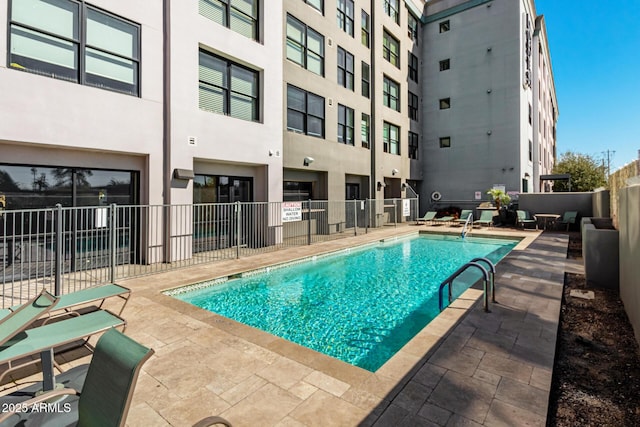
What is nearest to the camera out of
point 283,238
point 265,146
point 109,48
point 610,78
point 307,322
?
point 307,322

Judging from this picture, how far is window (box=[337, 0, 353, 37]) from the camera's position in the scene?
50.3 feet

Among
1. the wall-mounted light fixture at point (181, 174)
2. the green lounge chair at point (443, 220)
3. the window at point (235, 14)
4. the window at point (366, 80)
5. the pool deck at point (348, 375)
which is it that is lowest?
the pool deck at point (348, 375)

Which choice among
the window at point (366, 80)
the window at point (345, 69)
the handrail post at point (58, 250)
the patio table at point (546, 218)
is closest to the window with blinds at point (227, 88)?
the handrail post at point (58, 250)

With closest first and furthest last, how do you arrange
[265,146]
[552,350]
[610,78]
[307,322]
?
[552,350], [307,322], [265,146], [610,78]

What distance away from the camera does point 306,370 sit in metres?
3.29

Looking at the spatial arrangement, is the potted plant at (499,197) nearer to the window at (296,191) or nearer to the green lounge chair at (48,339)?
the window at (296,191)

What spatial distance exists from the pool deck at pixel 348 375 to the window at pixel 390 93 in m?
16.5

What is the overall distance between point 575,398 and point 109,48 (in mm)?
10112

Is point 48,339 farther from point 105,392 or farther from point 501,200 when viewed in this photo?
point 501,200

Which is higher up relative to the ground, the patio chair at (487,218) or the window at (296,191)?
the window at (296,191)

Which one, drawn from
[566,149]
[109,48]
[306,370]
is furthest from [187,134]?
[566,149]

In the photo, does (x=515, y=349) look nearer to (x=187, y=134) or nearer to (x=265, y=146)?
(x=187, y=134)

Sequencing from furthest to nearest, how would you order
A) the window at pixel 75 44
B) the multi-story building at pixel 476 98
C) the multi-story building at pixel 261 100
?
the multi-story building at pixel 476 98 < the multi-story building at pixel 261 100 < the window at pixel 75 44

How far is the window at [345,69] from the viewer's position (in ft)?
51.0
